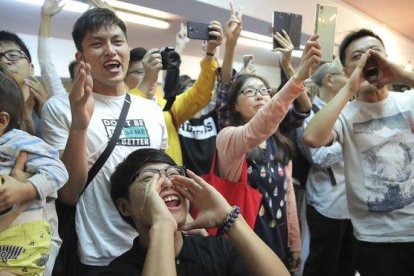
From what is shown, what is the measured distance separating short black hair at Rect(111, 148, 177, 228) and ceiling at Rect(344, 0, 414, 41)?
12.6 ft

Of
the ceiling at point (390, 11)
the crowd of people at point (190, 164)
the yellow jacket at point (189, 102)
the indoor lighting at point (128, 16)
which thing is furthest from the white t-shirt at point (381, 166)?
the ceiling at point (390, 11)

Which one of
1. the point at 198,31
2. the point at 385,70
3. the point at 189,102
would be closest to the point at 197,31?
the point at 198,31

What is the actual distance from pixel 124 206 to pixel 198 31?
0.93m

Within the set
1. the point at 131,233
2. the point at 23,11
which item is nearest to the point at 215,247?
the point at 131,233

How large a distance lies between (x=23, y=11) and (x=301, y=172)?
312 centimetres

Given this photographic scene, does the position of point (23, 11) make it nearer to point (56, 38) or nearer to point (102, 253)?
point (56, 38)

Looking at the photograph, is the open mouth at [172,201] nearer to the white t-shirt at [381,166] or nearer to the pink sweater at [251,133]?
the pink sweater at [251,133]

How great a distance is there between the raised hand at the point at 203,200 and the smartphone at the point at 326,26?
0.74 meters

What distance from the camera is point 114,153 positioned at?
4.17 ft

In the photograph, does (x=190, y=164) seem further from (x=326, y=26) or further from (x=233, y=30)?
(x=326, y=26)

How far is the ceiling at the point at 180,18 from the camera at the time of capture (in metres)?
3.04

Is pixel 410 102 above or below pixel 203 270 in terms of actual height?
above

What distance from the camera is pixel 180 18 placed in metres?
3.68

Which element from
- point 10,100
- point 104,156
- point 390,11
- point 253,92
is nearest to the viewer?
point 10,100
